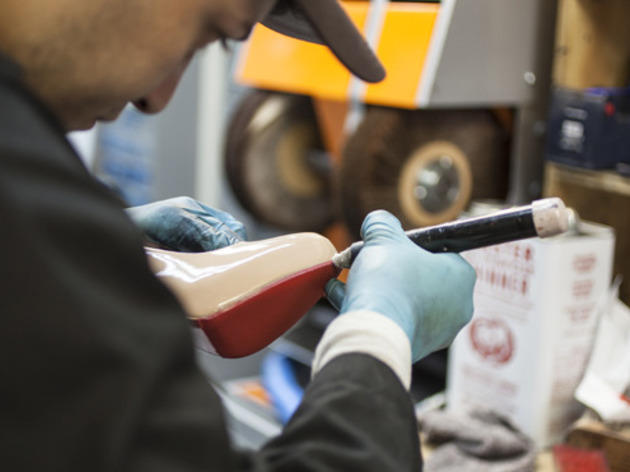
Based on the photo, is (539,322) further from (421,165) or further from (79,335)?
(79,335)

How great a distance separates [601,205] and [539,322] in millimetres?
309

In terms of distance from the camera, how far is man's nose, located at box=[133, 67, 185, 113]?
0.70 meters

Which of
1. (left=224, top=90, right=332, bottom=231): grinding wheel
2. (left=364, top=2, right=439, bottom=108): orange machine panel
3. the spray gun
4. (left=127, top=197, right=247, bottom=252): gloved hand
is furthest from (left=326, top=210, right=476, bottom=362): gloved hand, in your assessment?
(left=224, top=90, right=332, bottom=231): grinding wheel

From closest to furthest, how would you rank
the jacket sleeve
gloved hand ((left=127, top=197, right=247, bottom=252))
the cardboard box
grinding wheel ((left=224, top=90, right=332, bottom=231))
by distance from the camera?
the jacket sleeve → gloved hand ((left=127, top=197, right=247, bottom=252)) → the cardboard box → grinding wheel ((left=224, top=90, right=332, bottom=231))

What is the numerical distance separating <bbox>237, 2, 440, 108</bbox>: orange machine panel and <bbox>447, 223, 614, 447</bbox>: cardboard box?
0.36 metres

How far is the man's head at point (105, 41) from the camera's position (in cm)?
53

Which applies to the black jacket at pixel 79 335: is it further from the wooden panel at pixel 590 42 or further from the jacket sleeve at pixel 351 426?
the wooden panel at pixel 590 42

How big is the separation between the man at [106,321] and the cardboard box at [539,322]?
30.7 inches

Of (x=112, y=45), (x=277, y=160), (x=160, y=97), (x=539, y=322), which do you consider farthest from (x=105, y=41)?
(x=277, y=160)

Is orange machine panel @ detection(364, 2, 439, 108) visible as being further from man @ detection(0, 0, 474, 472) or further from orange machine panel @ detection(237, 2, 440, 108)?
man @ detection(0, 0, 474, 472)

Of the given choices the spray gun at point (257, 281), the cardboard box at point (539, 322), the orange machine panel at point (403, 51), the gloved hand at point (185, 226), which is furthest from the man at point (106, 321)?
the orange machine panel at point (403, 51)

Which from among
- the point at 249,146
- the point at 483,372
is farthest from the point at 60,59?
the point at 249,146

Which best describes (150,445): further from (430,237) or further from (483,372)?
(483,372)

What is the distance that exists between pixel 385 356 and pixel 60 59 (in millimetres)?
335
